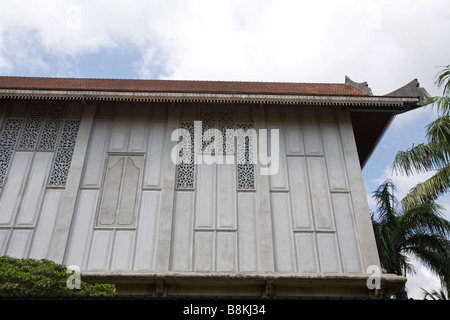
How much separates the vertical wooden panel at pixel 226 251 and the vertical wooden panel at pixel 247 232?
0.44 feet

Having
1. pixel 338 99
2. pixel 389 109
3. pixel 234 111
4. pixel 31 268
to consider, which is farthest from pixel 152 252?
pixel 389 109

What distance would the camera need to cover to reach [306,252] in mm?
7707

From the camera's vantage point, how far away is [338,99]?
8.91 meters

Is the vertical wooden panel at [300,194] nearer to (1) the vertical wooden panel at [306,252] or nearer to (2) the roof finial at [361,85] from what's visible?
(1) the vertical wooden panel at [306,252]

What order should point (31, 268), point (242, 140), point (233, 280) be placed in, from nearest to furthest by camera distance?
point (31, 268) → point (233, 280) → point (242, 140)

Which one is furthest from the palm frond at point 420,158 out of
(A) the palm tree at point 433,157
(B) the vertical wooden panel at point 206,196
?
(B) the vertical wooden panel at point 206,196

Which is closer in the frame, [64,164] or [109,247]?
[109,247]

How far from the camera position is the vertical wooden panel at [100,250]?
745 cm

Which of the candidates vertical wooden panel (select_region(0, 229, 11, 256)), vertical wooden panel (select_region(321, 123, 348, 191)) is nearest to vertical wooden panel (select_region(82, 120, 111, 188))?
vertical wooden panel (select_region(0, 229, 11, 256))

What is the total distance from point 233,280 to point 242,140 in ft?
10.5

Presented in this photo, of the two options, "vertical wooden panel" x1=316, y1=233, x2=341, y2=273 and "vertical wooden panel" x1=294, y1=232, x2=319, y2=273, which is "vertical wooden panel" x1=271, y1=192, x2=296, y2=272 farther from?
"vertical wooden panel" x1=316, y1=233, x2=341, y2=273

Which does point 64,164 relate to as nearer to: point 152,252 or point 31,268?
point 152,252

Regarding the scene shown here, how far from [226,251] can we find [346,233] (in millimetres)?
2393

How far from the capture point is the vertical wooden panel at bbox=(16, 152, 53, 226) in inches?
310
